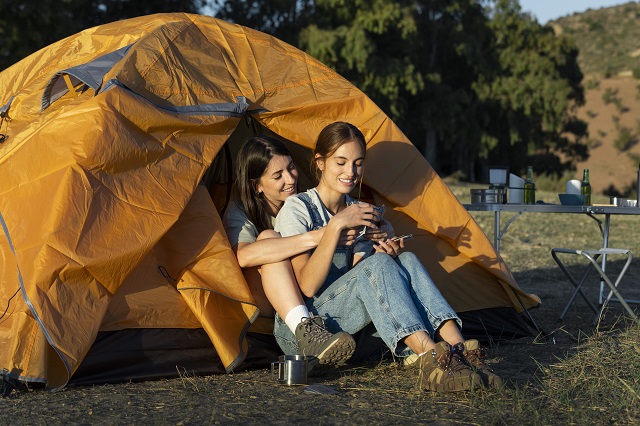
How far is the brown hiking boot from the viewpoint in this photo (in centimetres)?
397

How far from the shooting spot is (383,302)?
4281mm

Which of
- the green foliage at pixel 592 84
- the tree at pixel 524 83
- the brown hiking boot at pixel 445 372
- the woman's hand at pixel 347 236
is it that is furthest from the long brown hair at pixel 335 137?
the green foliage at pixel 592 84

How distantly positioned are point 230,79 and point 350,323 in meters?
1.63

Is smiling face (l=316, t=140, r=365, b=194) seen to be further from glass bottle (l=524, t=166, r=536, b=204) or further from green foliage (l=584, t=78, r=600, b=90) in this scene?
green foliage (l=584, t=78, r=600, b=90)

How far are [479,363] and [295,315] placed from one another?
926 millimetres

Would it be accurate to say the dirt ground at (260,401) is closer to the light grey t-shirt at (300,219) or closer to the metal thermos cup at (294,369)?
the metal thermos cup at (294,369)

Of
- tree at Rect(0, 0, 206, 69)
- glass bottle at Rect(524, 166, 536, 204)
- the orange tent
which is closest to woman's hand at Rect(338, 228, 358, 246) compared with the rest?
the orange tent

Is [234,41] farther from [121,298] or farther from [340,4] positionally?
[340,4]

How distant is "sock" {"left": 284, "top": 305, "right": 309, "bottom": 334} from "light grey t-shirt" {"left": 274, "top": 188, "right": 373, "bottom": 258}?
405 mm

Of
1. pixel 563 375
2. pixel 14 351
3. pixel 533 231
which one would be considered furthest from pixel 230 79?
pixel 533 231

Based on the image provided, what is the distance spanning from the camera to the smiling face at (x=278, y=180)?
4945 mm

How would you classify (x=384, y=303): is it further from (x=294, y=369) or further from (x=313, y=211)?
(x=313, y=211)

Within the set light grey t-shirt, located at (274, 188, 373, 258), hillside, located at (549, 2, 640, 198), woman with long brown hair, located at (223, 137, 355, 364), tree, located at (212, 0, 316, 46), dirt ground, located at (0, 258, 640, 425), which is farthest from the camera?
hillside, located at (549, 2, 640, 198)

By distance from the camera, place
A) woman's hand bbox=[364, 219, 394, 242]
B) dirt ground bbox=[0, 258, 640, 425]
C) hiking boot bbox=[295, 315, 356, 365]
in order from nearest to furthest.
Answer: dirt ground bbox=[0, 258, 640, 425], hiking boot bbox=[295, 315, 356, 365], woman's hand bbox=[364, 219, 394, 242]
